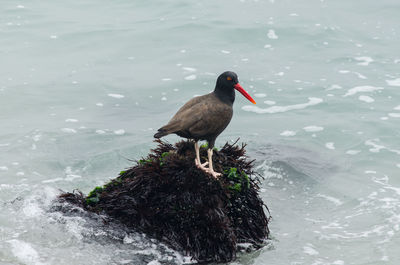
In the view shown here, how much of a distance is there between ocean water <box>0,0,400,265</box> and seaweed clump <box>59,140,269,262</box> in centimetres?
21

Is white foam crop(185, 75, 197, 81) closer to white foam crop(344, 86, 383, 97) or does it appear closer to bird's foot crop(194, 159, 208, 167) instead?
white foam crop(344, 86, 383, 97)

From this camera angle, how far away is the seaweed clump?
21.0 ft

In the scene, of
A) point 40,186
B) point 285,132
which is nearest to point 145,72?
point 285,132

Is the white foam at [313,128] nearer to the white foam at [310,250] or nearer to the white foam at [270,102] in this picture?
the white foam at [270,102]

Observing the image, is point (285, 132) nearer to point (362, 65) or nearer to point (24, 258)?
point (362, 65)

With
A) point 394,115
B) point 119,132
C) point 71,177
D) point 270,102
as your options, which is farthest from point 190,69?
point 71,177

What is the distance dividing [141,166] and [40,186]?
264cm

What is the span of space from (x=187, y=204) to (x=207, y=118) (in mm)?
1011

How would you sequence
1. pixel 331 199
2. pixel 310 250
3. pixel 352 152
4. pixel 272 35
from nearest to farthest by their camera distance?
pixel 310 250
pixel 331 199
pixel 352 152
pixel 272 35

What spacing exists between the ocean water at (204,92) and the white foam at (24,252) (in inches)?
0.8

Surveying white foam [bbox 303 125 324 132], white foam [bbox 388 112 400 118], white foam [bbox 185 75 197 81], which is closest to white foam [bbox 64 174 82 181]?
white foam [bbox 303 125 324 132]

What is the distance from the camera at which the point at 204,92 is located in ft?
45.8

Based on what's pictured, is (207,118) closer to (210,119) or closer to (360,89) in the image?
(210,119)

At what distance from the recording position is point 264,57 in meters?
15.9
